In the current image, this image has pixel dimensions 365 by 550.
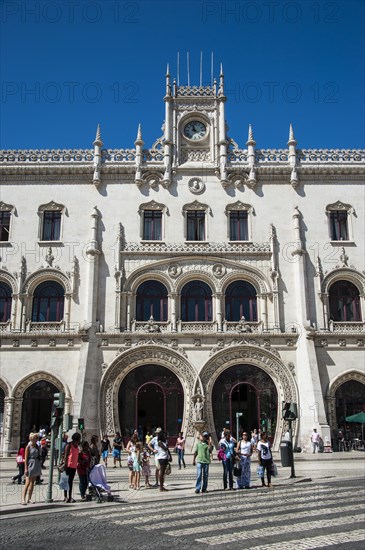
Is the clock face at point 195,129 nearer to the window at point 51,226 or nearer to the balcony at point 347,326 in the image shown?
the window at point 51,226

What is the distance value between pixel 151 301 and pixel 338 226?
43.4 ft

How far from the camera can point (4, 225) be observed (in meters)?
36.9

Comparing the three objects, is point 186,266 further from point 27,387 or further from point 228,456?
point 228,456

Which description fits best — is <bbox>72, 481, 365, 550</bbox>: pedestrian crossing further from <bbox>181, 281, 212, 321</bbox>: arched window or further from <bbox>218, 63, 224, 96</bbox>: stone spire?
<bbox>218, 63, 224, 96</bbox>: stone spire

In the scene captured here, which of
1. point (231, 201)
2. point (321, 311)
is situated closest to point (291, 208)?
point (231, 201)

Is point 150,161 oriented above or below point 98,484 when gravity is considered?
above

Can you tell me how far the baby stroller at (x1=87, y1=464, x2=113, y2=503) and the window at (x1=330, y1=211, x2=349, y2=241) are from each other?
25465mm

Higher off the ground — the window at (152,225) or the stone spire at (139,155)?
the stone spire at (139,155)

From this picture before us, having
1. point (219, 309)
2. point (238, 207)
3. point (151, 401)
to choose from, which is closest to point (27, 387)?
point (151, 401)

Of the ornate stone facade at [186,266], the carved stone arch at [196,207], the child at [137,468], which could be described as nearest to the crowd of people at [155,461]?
the child at [137,468]

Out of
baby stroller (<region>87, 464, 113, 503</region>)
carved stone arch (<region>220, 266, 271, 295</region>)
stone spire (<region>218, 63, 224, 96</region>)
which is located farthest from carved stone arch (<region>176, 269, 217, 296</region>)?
baby stroller (<region>87, 464, 113, 503</region>)

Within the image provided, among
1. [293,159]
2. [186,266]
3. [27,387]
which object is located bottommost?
[27,387]

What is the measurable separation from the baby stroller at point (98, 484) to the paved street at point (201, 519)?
292 millimetres

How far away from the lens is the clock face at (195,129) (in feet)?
127
